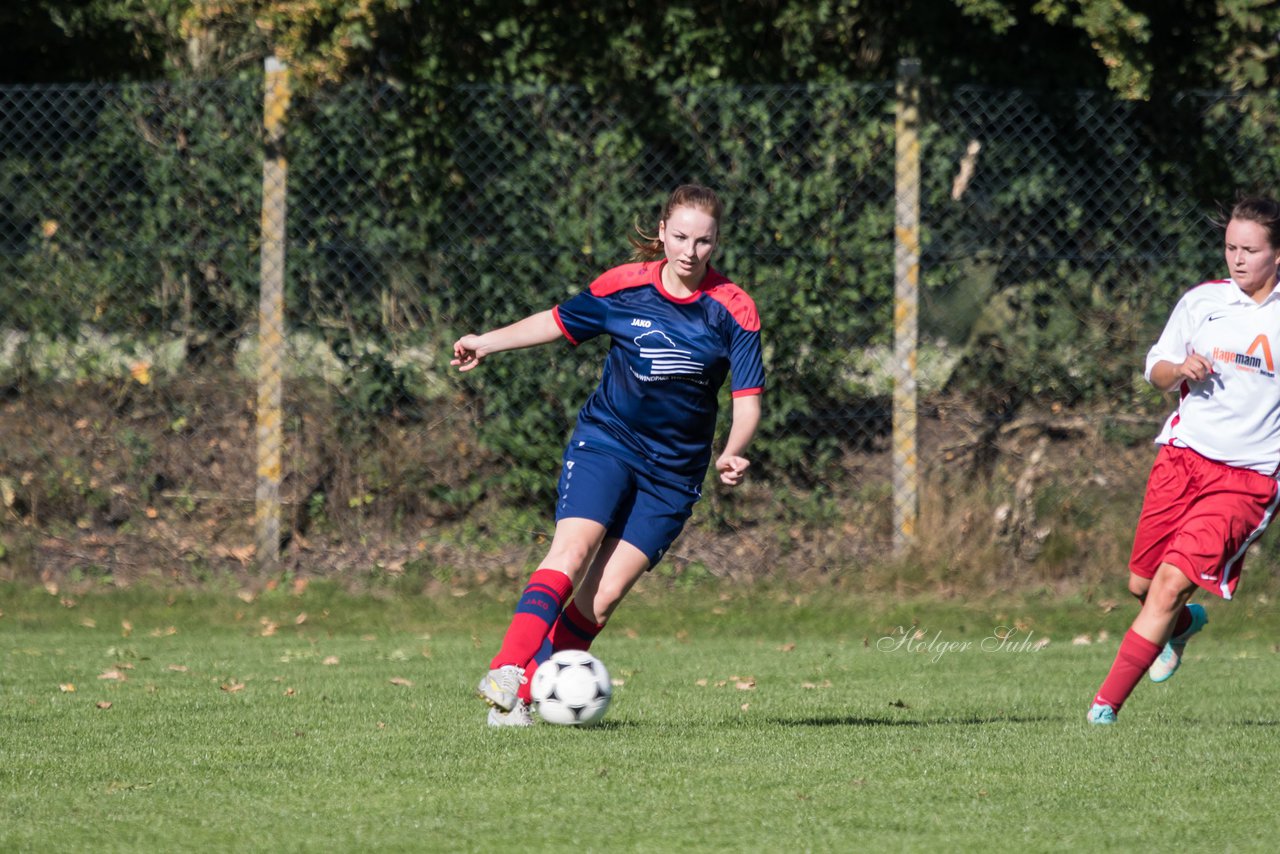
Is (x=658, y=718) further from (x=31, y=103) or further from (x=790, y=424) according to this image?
(x=31, y=103)

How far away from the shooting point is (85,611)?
8562mm

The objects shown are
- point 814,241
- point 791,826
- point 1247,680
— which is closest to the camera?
point 791,826

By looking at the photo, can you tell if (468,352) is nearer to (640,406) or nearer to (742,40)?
(640,406)

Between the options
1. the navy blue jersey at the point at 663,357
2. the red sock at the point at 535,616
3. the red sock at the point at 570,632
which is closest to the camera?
the red sock at the point at 535,616

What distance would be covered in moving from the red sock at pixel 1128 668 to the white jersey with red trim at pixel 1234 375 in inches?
29.7

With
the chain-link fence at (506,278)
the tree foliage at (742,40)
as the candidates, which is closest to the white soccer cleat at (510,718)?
the chain-link fence at (506,278)

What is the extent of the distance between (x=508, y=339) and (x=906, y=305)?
4.18 m

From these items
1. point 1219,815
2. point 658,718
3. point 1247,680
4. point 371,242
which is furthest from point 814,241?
point 1219,815

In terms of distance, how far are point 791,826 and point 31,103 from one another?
7.92 metres

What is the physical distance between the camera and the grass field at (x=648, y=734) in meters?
3.70

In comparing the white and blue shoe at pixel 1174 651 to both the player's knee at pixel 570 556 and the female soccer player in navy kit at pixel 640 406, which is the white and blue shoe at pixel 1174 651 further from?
the player's knee at pixel 570 556

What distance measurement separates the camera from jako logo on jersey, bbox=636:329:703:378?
524cm

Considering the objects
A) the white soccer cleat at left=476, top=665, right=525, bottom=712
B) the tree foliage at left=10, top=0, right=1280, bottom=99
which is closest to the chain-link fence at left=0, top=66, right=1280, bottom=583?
the tree foliage at left=10, top=0, right=1280, bottom=99

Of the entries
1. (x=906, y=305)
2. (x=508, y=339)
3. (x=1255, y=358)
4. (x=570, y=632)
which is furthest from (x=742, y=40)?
(x=570, y=632)
